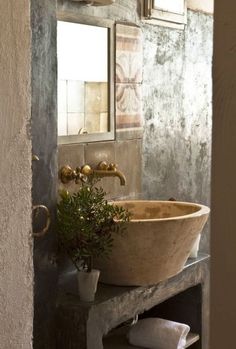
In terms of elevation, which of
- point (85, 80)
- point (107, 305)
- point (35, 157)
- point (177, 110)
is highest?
point (85, 80)

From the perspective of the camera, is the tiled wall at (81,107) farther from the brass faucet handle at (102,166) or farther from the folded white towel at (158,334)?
the folded white towel at (158,334)

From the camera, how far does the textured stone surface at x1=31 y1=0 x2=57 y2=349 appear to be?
2186 millimetres

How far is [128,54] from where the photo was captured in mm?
3059

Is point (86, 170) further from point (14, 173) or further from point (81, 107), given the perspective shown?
point (14, 173)

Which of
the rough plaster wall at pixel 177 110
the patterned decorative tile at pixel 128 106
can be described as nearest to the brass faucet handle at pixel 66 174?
the patterned decorative tile at pixel 128 106

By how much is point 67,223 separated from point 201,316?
102 centimetres

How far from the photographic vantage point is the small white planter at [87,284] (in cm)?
236

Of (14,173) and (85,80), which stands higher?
(85,80)

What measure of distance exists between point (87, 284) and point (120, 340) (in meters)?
0.64

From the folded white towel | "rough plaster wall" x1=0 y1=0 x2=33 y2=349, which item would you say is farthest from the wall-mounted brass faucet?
"rough plaster wall" x1=0 y1=0 x2=33 y2=349

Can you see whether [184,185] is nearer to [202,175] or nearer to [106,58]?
[202,175]

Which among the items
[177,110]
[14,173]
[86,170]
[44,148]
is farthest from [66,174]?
[14,173]

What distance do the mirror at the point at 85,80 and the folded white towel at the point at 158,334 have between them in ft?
2.70

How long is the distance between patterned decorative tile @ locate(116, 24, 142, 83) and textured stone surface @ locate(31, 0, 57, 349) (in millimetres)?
760
